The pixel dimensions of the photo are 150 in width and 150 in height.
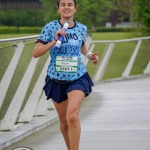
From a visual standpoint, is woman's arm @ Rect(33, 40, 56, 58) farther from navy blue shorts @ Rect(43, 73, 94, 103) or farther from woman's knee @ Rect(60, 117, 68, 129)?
woman's knee @ Rect(60, 117, 68, 129)

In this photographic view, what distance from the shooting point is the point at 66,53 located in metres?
6.20

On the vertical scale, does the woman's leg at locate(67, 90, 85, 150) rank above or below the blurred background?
above

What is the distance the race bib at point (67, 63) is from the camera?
20.2ft

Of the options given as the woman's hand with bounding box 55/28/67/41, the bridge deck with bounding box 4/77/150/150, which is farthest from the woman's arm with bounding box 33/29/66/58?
the bridge deck with bounding box 4/77/150/150

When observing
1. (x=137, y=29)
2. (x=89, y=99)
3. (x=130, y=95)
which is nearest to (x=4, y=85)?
(x=89, y=99)

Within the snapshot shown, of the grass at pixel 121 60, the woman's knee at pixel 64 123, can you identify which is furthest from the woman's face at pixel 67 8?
the grass at pixel 121 60

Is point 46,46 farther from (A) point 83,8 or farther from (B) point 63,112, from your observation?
(A) point 83,8

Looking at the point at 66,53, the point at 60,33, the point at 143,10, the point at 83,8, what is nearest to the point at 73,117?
the point at 66,53

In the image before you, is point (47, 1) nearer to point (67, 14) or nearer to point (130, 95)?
point (130, 95)

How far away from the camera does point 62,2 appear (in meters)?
6.26

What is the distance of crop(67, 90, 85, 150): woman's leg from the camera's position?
604 cm

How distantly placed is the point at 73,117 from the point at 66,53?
63 cm

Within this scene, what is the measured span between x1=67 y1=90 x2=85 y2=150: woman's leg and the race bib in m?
0.23

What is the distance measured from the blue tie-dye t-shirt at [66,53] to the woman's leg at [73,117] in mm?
185
